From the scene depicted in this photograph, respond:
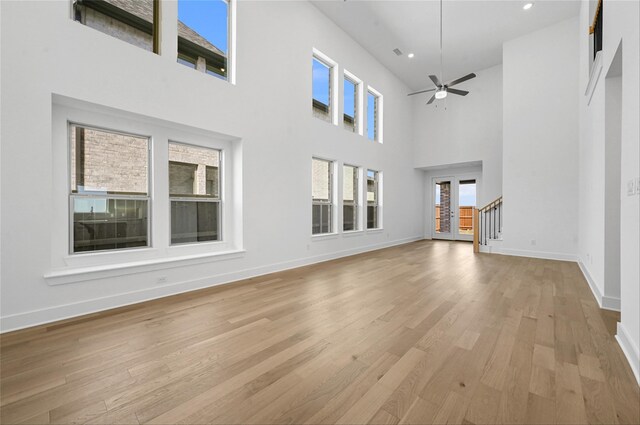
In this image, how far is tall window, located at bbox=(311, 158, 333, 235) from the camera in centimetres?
584

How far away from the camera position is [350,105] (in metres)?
6.95

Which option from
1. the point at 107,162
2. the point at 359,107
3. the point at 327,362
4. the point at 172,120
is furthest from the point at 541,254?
the point at 107,162

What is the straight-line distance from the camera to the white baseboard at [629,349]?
1689mm

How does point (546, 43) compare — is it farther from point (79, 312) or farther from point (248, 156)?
point (79, 312)

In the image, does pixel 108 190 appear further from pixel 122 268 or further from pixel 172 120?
pixel 172 120

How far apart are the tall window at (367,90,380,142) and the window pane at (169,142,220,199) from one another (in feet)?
15.6

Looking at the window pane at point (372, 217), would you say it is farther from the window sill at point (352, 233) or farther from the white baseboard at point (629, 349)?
the white baseboard at point (629, 349)

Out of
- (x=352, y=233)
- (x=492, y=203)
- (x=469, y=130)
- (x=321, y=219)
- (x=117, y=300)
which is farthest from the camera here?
(x=469, y=130)

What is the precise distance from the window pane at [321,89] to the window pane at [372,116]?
180 centimetres

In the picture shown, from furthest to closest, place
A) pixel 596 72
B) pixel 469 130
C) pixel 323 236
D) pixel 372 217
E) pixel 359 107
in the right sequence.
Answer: pixel 469 130 → pixel 372 217 → pixel 359 107 → pixel 323 236 → pixel 596 72

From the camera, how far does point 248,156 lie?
4.23 meters

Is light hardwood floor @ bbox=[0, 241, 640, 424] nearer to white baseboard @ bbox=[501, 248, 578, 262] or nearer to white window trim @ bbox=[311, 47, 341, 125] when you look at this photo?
white baseboard @ bbox=[501, 248, 578, 262]

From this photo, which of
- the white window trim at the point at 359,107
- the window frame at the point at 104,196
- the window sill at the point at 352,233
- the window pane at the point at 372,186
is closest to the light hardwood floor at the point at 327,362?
the window frame at the point at 104,196

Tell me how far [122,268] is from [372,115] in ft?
22.9
